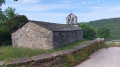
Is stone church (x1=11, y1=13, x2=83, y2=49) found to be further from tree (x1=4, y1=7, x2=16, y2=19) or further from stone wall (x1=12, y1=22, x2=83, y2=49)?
tree (x1=4, y1=7, x2=16, y2=19)

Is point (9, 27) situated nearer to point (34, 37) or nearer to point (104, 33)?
point (34, 37)

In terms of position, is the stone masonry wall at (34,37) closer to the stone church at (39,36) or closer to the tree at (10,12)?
the stone church at (39,36)

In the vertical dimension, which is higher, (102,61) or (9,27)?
(9,27)

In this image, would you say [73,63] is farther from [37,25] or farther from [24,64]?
[37,25]

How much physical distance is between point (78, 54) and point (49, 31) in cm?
715

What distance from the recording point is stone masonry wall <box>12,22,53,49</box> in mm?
12562

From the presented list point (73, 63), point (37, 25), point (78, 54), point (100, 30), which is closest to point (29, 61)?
point (73, 63)

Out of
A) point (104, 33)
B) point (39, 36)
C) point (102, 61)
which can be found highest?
point (39, 36)

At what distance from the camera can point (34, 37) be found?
13438 mm

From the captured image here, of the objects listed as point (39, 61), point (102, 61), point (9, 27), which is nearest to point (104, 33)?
point (9, 27)

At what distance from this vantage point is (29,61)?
3.72 m

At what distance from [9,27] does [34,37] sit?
1016 centimetres

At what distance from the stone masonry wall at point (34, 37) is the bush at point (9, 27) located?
3.94 meters

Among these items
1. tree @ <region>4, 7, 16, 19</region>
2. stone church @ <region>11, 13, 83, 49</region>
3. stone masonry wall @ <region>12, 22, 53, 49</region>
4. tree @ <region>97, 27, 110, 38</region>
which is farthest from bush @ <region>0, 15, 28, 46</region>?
tree @ <region>97, 27, 110, 38</region>
